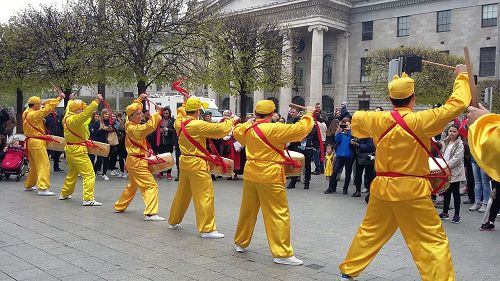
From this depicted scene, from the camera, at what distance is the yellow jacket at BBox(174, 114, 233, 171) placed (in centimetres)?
712

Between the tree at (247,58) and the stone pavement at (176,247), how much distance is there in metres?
18.5

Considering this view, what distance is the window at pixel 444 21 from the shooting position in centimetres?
4422

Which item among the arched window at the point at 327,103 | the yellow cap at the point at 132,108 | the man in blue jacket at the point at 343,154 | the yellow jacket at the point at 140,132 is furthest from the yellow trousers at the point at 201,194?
the arched window at the point at 327,103

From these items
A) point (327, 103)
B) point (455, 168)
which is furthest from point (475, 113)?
point (327, 103)

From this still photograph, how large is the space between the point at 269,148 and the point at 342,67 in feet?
152

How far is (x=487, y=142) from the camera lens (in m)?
2.87

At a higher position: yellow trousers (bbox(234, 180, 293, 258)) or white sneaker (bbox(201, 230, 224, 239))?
yellow trousers (bbox(234, 180, 293, 258))

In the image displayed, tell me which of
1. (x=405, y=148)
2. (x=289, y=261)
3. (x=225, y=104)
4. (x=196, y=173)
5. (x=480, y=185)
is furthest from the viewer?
(x=225, y=104)

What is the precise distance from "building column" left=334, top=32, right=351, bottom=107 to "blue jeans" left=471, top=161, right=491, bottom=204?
40.4 m

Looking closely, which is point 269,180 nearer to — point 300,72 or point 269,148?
point 269,148

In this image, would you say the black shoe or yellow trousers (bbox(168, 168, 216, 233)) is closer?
yellow trousers (bbox(168, 168, 216, 233))

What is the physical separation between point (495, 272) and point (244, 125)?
3.56m

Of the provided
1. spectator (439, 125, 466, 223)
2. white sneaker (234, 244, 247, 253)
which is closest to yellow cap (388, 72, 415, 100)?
white sneaker (234, 244, 247, 253)

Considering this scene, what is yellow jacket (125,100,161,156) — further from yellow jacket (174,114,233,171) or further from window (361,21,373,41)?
window (361,21,373,41)
